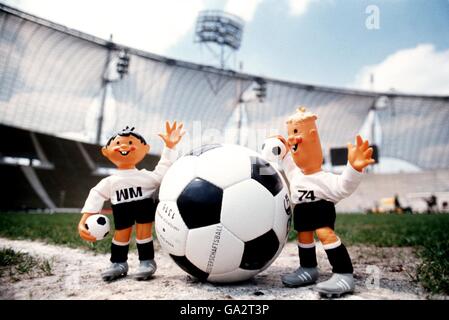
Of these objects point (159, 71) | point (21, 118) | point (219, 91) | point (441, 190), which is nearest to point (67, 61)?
point (21, 118)

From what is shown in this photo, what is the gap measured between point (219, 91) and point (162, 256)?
3299 centimetres

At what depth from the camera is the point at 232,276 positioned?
2.47 m

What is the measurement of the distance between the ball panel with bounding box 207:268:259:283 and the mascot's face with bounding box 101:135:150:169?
122 cm

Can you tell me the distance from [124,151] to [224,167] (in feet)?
3.13

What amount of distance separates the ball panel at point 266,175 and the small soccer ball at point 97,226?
129cm

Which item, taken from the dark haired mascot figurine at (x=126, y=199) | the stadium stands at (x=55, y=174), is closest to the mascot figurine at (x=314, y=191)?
the dark haired mascot figurine at (x=126, y=199)

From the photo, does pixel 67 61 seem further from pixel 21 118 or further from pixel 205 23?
pixel 205 23

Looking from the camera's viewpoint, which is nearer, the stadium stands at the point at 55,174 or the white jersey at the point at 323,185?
the white jersey at the point at 323,185

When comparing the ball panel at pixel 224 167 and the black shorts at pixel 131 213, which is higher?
the ball panel at pixel 224 167

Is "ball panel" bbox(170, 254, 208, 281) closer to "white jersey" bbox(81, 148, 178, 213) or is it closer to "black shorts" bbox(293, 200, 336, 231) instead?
"white jersey" bbox(81, 148, 178, 213)

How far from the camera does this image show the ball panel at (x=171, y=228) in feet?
7.96

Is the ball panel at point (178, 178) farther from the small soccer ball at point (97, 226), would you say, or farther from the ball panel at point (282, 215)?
the ball panel at point (282, 215)
